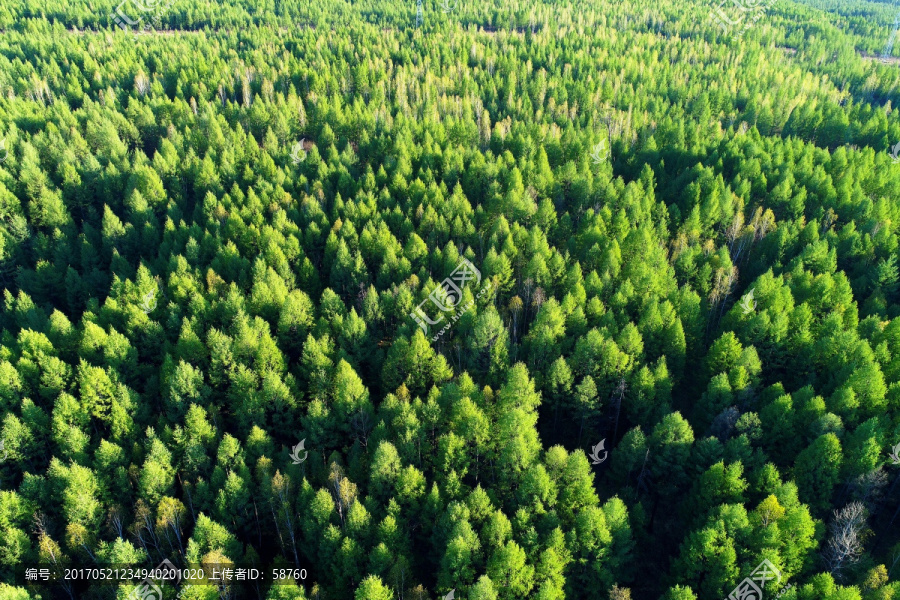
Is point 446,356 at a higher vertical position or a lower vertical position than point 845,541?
lower

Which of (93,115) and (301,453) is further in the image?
(93,115)

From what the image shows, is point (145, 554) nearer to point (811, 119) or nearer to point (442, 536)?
point (442, 536)

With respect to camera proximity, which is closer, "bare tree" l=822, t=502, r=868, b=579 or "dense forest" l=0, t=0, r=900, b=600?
"bare tree" l=822, t=502, r=868, b=579

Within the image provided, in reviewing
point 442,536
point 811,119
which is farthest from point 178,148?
point 811,119

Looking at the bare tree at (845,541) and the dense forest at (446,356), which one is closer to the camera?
the bare tree at (845,541)
